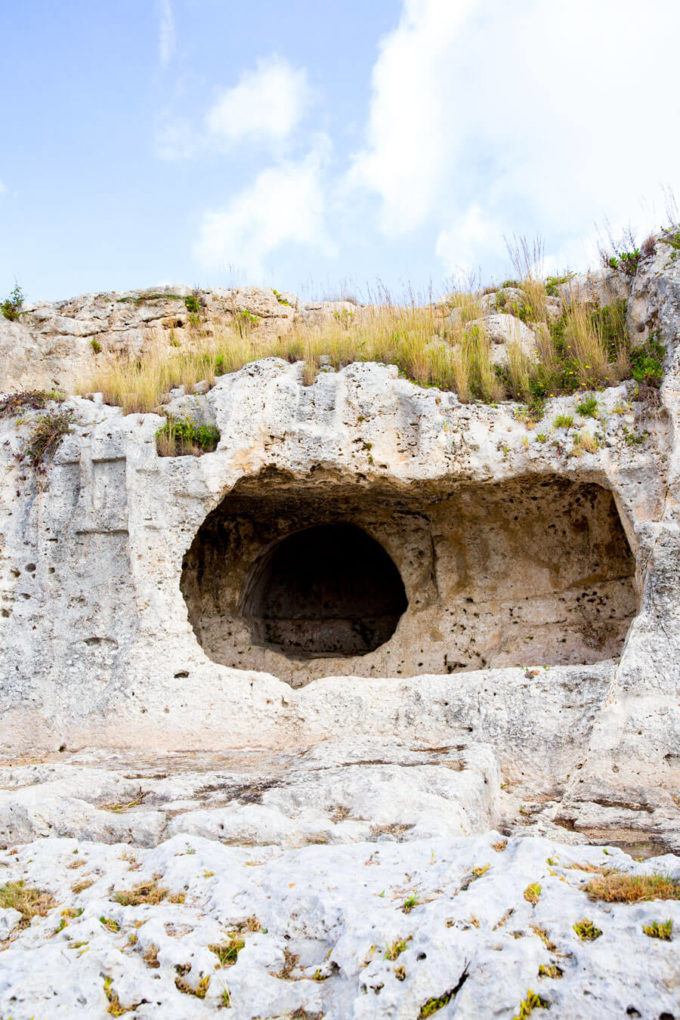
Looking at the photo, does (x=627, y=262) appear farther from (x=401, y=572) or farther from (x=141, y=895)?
(x=141, y=895)

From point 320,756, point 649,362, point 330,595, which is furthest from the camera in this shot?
point 330,595

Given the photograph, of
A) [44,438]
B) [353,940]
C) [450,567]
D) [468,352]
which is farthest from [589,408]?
[353,940]

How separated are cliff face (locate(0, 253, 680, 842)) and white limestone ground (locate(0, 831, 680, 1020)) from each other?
8.60ft

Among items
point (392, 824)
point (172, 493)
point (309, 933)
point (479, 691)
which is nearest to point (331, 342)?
point (172, 493)

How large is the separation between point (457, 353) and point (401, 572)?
8.90ft

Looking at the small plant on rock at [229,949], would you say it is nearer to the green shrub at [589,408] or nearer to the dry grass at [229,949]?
the dry grass at [229,949]

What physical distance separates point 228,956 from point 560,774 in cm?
383

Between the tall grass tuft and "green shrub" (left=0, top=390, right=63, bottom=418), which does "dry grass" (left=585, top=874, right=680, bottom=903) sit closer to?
the tall grass tuft

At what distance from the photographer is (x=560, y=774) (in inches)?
A: 241

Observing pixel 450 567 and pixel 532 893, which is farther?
pixel 450 567

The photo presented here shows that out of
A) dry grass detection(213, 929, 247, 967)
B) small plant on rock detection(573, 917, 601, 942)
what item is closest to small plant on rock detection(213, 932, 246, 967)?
dry grass detection(213, 929, 247, 967)

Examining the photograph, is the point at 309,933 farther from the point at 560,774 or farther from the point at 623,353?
the point at 623,353

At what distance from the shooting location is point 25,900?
3.55 m

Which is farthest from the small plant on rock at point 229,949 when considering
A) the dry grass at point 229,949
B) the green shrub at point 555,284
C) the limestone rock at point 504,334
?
the green shrub at point 555,284
